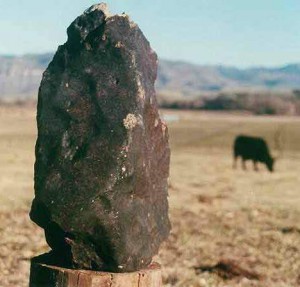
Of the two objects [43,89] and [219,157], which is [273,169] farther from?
[43,89]

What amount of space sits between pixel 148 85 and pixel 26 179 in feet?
64.9

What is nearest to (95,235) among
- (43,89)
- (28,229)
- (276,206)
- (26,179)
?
(43,89)

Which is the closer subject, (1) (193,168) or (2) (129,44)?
(2) (129,44)

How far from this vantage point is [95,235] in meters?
6.27

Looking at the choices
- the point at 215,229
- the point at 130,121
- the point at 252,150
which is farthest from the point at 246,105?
the point at 130,121

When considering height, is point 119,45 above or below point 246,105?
below

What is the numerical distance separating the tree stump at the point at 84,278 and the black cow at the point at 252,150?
27.0m

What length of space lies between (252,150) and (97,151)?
95.2 feet

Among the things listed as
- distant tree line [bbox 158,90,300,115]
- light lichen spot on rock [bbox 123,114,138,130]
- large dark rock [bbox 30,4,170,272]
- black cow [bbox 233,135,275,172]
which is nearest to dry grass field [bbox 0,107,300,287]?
black cow [bbox 233,135,275,172]

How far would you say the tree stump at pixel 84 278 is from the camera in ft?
19.9

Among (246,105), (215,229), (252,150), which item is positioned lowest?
(215,229)

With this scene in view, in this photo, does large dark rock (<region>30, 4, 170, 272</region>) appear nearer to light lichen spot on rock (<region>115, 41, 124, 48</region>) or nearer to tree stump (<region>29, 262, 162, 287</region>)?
light lichen spot on rock (<region>115, 41, 124, 48</region>)

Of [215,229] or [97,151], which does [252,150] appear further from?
[97,151]

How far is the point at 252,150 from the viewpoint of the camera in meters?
34.6
